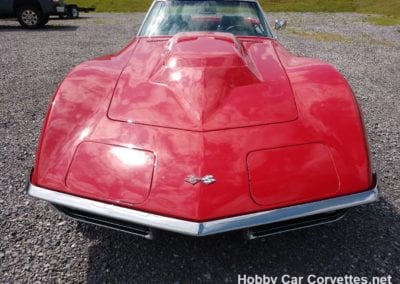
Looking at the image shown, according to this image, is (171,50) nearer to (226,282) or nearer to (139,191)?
(139,191)

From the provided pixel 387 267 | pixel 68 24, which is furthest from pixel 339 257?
pixel 68 24

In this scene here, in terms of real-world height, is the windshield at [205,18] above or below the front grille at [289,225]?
above

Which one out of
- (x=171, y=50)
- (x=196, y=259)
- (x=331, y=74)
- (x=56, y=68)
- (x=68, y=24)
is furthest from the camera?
(x=68, y=24)

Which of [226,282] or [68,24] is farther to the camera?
[68,24]

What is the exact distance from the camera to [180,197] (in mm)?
1720

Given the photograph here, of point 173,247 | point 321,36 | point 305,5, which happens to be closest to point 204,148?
point 173,247

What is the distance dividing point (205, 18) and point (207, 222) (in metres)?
2.44

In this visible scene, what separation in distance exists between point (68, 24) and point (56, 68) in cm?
636

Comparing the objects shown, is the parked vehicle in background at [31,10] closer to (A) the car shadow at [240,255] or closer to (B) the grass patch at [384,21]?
(A) the car shadow at [240,255]

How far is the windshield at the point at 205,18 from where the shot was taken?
349 cm

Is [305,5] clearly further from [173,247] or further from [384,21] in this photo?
[173,247]

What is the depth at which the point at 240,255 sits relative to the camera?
7.11 ft

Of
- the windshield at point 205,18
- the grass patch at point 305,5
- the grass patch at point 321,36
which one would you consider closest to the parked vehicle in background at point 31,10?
the grass patch at point 321,36

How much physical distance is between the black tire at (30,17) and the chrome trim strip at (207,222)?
10196 mm
